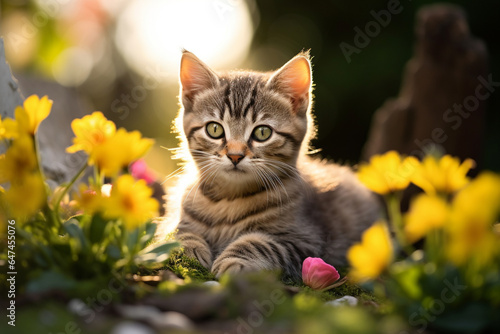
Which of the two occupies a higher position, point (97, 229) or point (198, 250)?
point (97, 229)

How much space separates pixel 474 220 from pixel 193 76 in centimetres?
140

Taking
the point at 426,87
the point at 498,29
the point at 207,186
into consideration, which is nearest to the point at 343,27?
the point at 498,29

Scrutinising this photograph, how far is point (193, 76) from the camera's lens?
2.00 meters

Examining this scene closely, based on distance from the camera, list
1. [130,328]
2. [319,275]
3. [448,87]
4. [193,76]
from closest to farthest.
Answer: [130,328] → [319,275] → [193,76] → [448,87]

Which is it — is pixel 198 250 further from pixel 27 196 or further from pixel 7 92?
pixel 7 92

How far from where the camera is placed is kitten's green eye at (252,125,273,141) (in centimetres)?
185

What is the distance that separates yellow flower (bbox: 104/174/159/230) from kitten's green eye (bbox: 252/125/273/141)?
0.85 m

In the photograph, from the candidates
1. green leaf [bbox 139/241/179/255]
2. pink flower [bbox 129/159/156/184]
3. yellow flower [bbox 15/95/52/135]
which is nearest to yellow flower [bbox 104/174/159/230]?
green leaf [bbox 139/241/179/255]

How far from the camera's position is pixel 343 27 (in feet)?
13.8

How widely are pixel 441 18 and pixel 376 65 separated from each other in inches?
51.6

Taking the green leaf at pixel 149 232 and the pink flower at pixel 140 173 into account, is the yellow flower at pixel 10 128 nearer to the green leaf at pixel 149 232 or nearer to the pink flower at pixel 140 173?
the green leaf at pixel 149 232

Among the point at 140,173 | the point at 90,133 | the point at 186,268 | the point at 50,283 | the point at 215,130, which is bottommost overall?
the point at 140,173

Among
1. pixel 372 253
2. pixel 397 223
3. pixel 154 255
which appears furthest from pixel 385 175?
pixel 154 255

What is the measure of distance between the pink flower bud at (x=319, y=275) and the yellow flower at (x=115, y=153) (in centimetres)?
70
